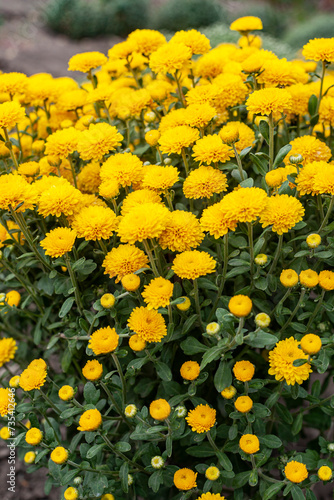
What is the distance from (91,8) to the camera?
850 centimetres

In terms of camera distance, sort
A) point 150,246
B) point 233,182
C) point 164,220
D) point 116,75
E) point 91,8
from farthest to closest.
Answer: point 91,8, point 116,75, point 233,182, point 150,246, point 164,220

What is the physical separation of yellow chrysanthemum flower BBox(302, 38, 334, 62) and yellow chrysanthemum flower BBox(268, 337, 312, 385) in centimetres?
100

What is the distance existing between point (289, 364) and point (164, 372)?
37 centimetres

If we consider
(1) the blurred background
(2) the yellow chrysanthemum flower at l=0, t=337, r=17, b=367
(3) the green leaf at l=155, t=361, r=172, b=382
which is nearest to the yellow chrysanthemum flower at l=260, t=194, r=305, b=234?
(3) the green leaf at l=155, t=361, r=172, b=382

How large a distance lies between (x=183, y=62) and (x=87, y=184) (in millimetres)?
569

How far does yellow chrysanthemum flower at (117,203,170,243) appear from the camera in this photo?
1.24m

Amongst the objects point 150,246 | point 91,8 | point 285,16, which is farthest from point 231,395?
point 285,16

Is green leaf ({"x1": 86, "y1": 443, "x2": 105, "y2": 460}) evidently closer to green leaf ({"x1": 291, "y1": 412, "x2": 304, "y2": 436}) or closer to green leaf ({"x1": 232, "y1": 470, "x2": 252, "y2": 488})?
green leaf ({"x1": 232, "y1": 470, "x2": 252, "y2": 488})

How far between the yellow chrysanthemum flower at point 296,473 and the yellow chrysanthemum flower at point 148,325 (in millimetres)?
498

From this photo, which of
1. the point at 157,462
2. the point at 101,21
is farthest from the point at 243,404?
the point at 101,21

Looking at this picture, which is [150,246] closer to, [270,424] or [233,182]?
[233,182]

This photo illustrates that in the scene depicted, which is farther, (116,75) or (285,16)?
(285,16)

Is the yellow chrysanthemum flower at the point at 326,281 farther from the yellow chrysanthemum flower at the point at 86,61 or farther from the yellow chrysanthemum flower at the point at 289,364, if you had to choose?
the yellow chrysanthemum flower at the point at 86,61

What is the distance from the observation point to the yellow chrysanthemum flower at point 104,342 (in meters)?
1.28
